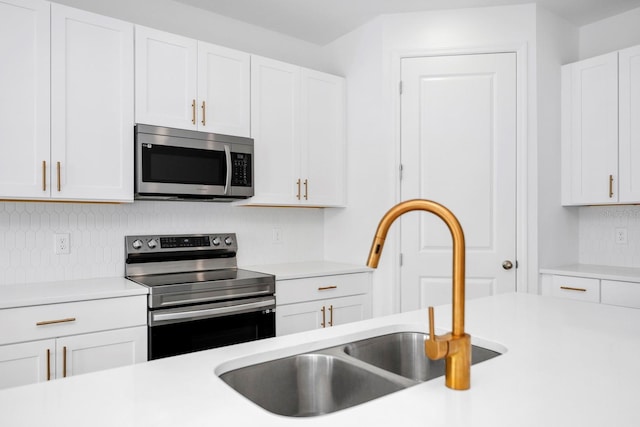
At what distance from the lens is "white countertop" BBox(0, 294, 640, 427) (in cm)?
81

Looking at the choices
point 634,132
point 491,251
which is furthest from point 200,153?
point 634,132

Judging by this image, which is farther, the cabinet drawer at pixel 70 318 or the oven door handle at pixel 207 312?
the oven door handle at pixel 207 312

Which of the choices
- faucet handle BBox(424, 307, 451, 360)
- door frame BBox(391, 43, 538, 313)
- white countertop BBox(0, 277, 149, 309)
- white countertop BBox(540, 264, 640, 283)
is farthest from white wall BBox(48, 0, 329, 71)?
faucet handle BBox(424, 307, 451, 360)

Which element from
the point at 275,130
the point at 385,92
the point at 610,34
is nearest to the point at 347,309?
the point at 275,130

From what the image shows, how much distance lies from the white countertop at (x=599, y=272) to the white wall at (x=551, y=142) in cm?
9

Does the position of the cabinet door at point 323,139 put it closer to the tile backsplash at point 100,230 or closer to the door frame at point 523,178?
the tile backsplash at point 100,230

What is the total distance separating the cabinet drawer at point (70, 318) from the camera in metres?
1.90

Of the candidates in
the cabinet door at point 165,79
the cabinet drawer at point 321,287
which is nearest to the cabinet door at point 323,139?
the cabinet drawer at point 321,287

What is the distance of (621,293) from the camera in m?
2.72

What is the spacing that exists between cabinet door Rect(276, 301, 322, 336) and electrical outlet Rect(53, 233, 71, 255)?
125 centimetres

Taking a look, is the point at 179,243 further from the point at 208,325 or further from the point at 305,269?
the point at 305,269

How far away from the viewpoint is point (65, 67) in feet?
7.41

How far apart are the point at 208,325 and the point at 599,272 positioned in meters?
2.45

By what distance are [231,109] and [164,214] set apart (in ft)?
2.64
